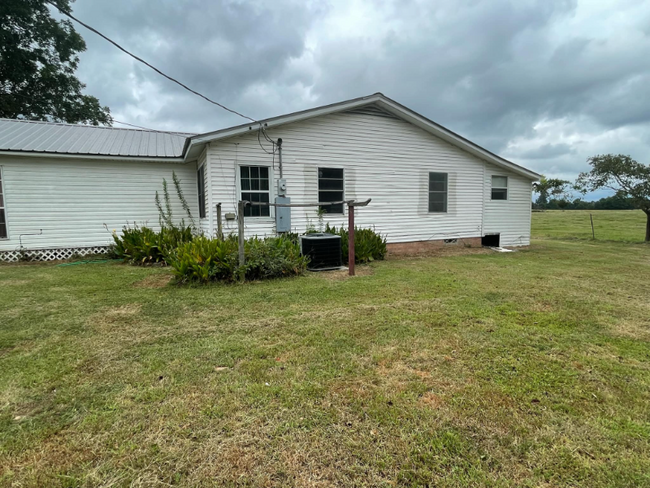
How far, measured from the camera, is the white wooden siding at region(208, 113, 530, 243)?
8.41 metres

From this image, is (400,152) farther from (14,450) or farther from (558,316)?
(14,450)

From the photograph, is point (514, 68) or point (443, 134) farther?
point (514, 68)

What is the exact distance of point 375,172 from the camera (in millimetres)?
9852

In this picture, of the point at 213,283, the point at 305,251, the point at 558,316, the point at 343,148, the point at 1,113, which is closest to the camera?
the point at 558,316

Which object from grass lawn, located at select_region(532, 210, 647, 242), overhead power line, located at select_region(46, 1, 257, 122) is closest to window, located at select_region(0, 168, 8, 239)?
overhead power line, located at select_region(46, 1, 257, 122)

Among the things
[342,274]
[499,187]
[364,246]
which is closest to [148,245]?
[342,274]

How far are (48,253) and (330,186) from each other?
7883 millimetres

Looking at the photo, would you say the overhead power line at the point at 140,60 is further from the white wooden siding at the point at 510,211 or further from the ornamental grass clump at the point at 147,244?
the white wooden siding at the point at 510,211

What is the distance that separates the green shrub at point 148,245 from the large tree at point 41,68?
690 inches

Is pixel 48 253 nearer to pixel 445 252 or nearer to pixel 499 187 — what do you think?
pixel 445 252

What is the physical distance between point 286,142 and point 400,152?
3652 millimetres

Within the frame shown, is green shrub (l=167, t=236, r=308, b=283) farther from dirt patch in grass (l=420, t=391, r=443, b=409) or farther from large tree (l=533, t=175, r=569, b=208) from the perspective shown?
large tree (l=533, t=175, r=569, b=208)

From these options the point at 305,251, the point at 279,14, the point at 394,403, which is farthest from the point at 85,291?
the point at 279,14

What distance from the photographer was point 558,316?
3979 mm
